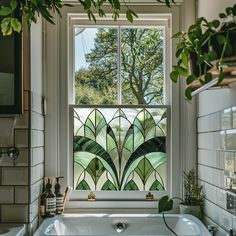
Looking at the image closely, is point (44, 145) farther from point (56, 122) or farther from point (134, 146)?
point (134, 146)

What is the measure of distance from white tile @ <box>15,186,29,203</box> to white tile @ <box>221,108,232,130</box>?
1046 millimetres

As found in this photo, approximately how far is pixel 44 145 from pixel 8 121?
1.52 feet

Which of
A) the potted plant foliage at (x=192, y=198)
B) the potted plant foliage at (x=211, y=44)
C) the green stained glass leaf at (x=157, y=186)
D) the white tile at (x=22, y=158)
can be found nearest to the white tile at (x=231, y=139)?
the potted plant foliage at (x=211, y=44)

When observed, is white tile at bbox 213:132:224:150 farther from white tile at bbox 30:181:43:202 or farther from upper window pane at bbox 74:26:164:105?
white tile at bbox 30:181:43:202

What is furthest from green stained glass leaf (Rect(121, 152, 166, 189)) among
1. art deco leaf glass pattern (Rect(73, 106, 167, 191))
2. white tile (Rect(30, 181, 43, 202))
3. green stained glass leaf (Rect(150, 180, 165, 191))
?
white tile (Rect(30, 181, 43, 202))

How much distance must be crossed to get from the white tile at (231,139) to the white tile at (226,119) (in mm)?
33

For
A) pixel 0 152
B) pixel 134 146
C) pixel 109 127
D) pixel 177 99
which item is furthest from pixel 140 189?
pixel 0 152

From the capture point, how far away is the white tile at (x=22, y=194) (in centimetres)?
208

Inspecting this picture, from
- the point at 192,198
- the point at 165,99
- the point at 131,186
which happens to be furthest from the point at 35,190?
the point at 165,99

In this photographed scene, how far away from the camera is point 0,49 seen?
2.06 m

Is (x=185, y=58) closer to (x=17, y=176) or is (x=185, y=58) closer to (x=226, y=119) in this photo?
(x=226, y=119)

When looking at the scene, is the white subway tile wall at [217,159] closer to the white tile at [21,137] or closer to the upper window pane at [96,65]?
the upper window pane at [96,65]

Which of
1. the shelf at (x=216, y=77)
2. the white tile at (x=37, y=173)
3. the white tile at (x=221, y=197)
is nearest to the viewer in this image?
the shelf at (x=216, y=77)

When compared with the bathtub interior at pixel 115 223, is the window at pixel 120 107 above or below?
above
